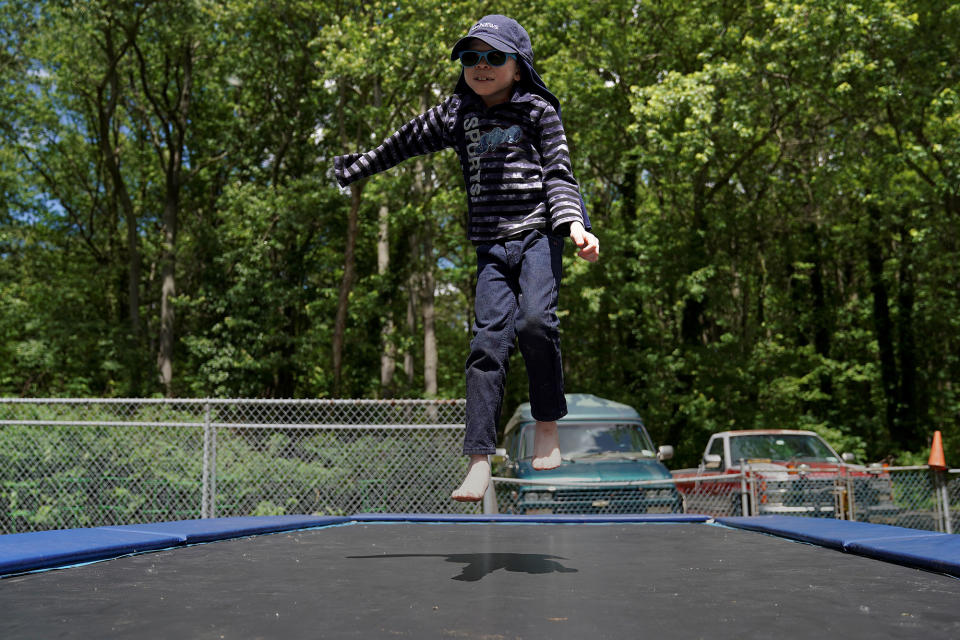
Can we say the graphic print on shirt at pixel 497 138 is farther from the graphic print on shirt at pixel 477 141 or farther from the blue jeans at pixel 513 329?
the blue jeans at pixel 513 329

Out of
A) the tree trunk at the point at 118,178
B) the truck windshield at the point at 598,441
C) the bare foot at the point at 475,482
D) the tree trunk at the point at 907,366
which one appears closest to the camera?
the bare foot at the point at 475,482

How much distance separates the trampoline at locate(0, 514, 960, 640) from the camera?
1.42 meters

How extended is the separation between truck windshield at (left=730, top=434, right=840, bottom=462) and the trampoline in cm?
553

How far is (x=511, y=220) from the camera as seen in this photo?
102 inches

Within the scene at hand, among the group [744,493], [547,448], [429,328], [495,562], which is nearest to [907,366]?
[429,328]

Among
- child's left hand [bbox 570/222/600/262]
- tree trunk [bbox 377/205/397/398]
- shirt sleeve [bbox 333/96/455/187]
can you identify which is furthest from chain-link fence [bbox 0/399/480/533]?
tree trunk [bbox 377/205/397/398]

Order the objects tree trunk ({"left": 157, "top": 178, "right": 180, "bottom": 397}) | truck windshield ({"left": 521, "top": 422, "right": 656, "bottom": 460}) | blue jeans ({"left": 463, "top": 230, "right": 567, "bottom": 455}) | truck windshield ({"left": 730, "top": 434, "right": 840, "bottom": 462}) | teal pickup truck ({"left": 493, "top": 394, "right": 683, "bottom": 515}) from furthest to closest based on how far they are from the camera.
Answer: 1. tree trunk ({"left": 157, "top": 178, "right": 180, "bottom": 397})
2. truck windshield ({"left": 730, "top": 434, "right": 840, "bottom": 462})
3. truck windshield ({"left": 521, "top": 422, "right": 656, "bottom": 460})
4. teal pickup truck ({"left": 493, "top": 394, "right": 683, "bottom": 515})
5. blue jeans ({"left": 463, "top": 230, "right": 567, "bottom": 455})

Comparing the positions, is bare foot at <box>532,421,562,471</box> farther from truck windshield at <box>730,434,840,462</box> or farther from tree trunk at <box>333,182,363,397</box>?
tree trunk at <box>333,182,363,397</box>

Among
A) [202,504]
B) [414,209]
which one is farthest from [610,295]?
[202,504]

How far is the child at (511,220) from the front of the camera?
2.44m

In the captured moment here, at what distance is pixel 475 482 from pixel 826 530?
1.42m

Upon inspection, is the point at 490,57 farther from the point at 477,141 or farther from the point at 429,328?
the point at 429,328

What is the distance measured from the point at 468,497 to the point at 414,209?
1300 cm

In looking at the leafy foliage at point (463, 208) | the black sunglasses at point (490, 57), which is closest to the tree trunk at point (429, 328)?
the leafy foliage at point (463, 208)
